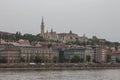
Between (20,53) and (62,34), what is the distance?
258 ft

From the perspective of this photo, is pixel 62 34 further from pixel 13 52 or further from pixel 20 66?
pixel 20 66

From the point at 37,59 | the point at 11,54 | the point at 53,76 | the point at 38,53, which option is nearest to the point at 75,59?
the point at 38,53

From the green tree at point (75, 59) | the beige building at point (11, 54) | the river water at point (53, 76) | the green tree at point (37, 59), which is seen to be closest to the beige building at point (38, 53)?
the beige building at point (11, 54)

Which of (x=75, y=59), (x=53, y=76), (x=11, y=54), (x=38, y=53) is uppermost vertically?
(x=38, y=53)

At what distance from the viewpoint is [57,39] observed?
18725 centimetres

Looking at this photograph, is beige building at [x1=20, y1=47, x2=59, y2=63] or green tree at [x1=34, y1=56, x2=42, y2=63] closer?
green tree at [x1=34, y1=56, x2=42, y2=63]

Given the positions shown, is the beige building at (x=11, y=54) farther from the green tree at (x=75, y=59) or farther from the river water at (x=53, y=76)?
the river water at (x=53, y=76)

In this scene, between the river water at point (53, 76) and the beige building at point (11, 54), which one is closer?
the river water at point (53, 76)

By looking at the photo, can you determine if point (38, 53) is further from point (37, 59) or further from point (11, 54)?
point (37, 59)

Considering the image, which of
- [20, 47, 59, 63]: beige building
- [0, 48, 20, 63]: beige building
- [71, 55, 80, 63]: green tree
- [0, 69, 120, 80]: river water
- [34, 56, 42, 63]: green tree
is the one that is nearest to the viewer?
[0, 69, 120, 80]: river water

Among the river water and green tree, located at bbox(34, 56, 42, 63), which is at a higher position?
green tree, located at bbox(34, 56, 42, 63)

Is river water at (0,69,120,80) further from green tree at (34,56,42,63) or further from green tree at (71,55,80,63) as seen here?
green tree at (71,55,80,63)

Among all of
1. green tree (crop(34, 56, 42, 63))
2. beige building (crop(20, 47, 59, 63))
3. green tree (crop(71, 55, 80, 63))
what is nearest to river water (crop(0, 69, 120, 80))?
green tree (crop(34, 56, 42, 63))

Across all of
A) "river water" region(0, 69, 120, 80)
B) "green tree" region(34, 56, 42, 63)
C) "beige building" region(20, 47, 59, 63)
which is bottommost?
"river water" region(0, 69, 120, 80)
